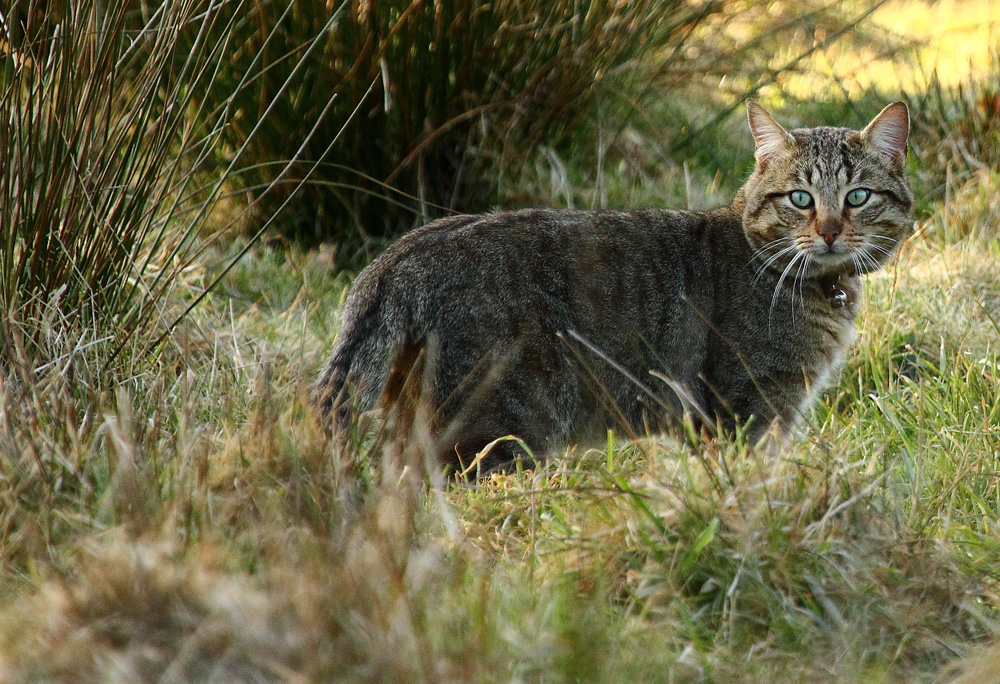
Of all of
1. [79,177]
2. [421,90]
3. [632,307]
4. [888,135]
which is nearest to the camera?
[79,177]

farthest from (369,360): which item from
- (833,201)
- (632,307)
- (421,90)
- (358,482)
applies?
(421,90)

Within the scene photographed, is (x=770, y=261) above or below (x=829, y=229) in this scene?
below

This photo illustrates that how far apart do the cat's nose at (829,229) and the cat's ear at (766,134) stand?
35cm

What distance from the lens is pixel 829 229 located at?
116 inches

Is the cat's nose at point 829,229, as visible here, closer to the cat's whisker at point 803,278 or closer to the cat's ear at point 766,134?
the cat's whisker at point 803,278

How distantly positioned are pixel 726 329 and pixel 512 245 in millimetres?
698

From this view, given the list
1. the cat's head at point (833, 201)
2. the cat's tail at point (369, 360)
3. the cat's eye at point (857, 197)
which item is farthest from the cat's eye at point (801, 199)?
the cat's tail at point (369, 360)

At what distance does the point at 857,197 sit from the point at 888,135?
0.82 feet

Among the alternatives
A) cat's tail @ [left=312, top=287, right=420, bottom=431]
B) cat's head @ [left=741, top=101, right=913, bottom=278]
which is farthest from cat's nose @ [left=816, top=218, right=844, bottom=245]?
cat's tail @ [left=312, top=287, right=420, bottom=431]

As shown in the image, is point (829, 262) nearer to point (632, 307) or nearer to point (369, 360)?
point (632, 307)

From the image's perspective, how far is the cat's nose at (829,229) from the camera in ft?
9.66

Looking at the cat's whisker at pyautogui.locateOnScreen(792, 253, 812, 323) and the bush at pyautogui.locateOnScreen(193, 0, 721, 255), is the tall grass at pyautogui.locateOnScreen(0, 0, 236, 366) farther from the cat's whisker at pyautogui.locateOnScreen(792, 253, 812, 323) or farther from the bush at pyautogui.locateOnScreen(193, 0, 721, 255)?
the cat's whisker at pyautogui.locateOnScreen(792, 253, 812, 323)

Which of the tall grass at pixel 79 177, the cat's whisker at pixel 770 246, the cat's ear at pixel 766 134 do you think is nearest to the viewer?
the tall grass at pixel 79 177

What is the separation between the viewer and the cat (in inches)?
103
